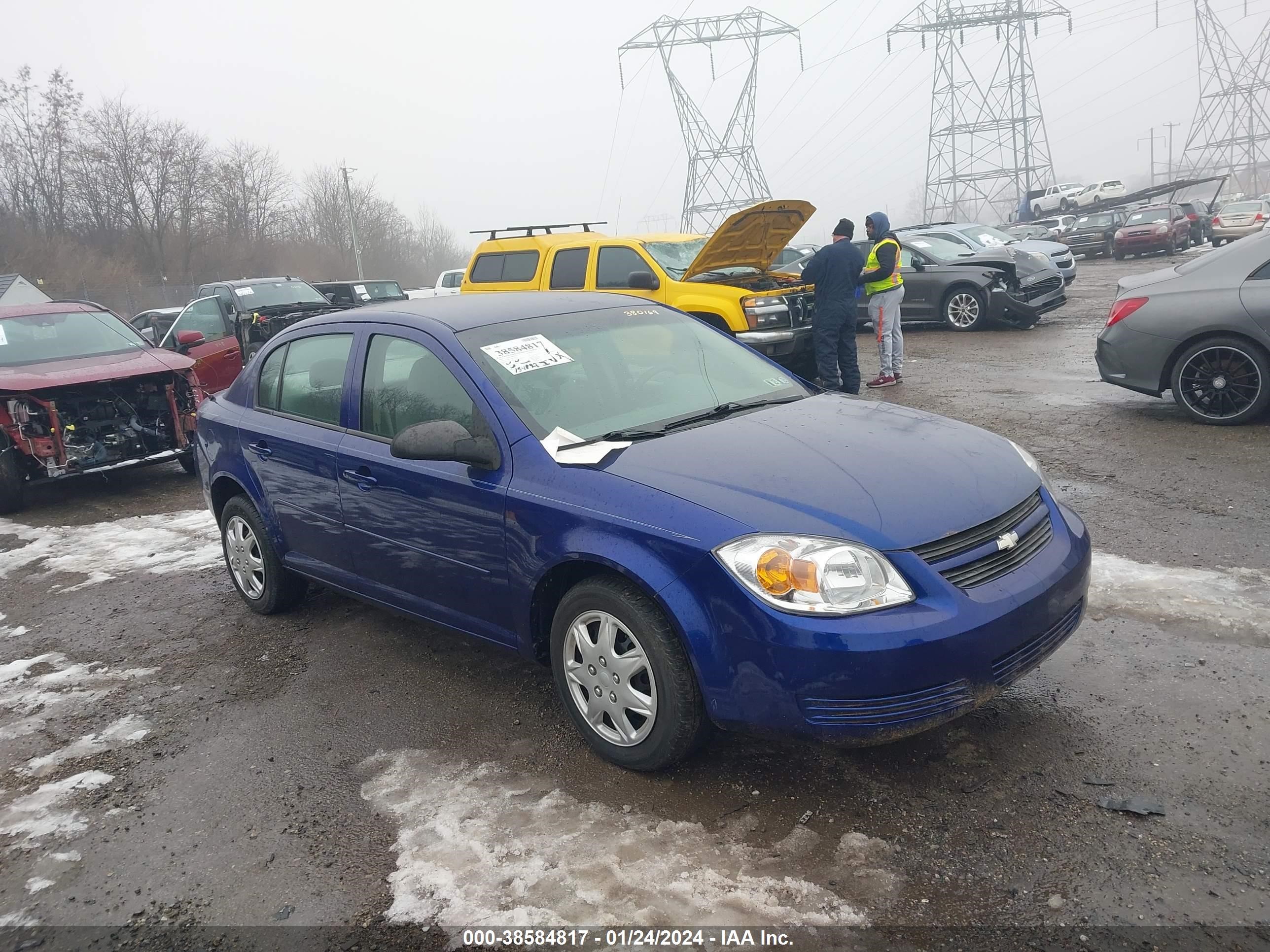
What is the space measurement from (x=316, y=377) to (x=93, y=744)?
1938 millimetres

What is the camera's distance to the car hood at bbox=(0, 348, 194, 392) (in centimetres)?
788

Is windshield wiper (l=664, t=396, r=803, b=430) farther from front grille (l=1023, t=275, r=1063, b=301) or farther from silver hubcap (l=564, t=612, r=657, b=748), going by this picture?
front grille (l=1023, t=275, r=1063, b=301)

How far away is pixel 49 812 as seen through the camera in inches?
133

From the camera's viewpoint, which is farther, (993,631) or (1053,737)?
(1053,737)

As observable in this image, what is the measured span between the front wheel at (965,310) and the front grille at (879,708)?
12795mm

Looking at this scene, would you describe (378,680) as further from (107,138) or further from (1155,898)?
(107,138)

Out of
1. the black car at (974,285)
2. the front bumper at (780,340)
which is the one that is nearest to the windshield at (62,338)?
the front bumper at (780,340)

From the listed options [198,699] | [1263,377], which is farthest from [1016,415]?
[198,699]

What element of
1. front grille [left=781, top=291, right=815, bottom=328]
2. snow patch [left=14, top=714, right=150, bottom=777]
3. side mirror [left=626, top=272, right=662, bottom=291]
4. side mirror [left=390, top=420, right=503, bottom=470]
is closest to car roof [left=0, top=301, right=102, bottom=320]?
side mirror [left=626, top=272, right=662, bottom=291]

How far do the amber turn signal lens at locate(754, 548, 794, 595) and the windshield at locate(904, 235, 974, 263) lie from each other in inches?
525

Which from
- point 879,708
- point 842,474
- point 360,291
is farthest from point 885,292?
point 360,291

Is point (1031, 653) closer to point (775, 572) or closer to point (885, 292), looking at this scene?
point (775, 572)

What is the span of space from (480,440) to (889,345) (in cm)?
832

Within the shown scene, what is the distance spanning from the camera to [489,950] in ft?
8.02
